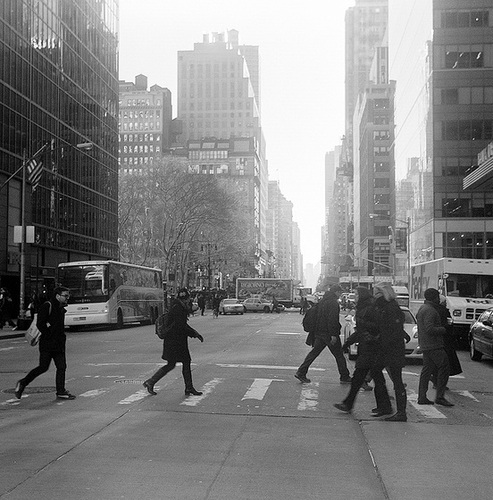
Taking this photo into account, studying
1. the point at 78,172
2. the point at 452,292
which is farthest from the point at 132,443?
the point at 78,172

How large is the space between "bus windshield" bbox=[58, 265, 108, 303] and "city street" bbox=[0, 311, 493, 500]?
60.6ft

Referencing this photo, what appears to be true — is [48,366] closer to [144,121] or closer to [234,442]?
[234,442]

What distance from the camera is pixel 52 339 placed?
36.7 ft

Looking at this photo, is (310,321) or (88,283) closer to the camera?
(310,321)

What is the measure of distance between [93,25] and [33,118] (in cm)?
1712

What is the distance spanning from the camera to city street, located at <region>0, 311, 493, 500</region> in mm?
6250

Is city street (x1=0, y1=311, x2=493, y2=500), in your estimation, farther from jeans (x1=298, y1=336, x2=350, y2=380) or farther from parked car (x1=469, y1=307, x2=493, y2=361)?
parked car (x1=469, y1=307, x2=493, y2=361)

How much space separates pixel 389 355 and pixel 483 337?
9.71m

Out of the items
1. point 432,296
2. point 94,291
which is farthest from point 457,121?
point 432,296

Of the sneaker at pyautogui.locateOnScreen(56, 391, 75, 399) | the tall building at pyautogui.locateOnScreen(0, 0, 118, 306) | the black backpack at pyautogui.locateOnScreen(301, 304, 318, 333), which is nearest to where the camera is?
the sneaker at pyautogui.locateOnScreen(56, 391, 75, 399)

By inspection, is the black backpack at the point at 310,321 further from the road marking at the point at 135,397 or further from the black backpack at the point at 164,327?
the road marking at the point at 135,397

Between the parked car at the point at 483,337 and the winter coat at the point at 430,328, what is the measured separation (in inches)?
287

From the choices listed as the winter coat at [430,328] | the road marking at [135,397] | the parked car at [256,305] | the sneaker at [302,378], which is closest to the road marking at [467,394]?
the winter coat at [430,328]

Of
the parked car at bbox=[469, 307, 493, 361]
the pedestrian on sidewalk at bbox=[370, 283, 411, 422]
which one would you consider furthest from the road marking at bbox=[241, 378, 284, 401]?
the parked car at bbox=[469, 307, 493, 361]
